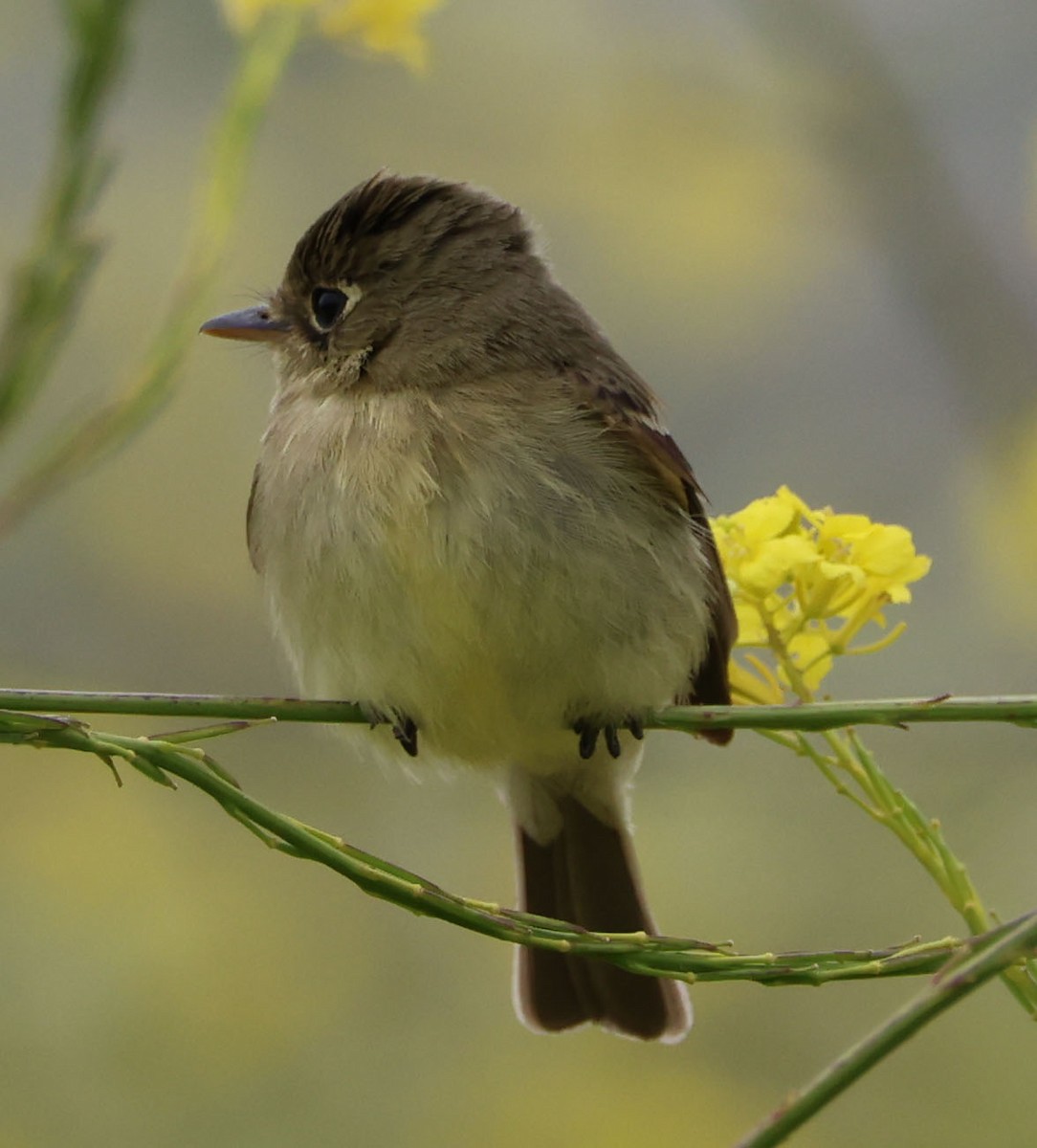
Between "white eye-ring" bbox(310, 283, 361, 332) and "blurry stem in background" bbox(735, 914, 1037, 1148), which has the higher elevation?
"white eye-ring" bbox(310, 283, 361, 332)

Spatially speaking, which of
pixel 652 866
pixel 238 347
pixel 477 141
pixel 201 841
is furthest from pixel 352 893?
pixel 477 141

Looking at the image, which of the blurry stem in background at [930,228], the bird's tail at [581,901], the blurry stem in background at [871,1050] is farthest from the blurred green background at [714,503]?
the blurry stem in background at [871,1050]

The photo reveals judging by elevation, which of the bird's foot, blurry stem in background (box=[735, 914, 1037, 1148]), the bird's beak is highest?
the bird's beak

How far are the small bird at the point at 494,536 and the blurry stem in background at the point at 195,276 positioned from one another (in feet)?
4.07

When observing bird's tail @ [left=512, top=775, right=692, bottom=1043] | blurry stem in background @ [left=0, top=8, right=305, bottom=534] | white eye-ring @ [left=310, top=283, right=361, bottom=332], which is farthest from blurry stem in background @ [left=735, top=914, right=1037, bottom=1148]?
white eye-ring @ [left=310, top=283, right=361, bottom=332]

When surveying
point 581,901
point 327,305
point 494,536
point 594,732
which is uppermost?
point 327,305

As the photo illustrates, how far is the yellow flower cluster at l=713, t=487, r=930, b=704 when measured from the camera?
2.26 meters

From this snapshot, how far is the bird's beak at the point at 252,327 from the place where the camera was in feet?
11.3

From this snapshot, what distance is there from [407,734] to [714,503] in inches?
73.3

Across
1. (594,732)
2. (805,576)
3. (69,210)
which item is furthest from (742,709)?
(594,732)

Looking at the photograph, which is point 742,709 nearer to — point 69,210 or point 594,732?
point 69,210

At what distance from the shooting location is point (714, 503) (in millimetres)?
4703

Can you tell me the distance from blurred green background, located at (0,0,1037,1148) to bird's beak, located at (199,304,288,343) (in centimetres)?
24

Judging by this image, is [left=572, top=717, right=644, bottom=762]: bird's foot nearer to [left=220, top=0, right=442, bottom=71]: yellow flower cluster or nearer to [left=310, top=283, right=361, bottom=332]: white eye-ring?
[left=310, top=283, right=361, bottom=332]: white eye-ring
